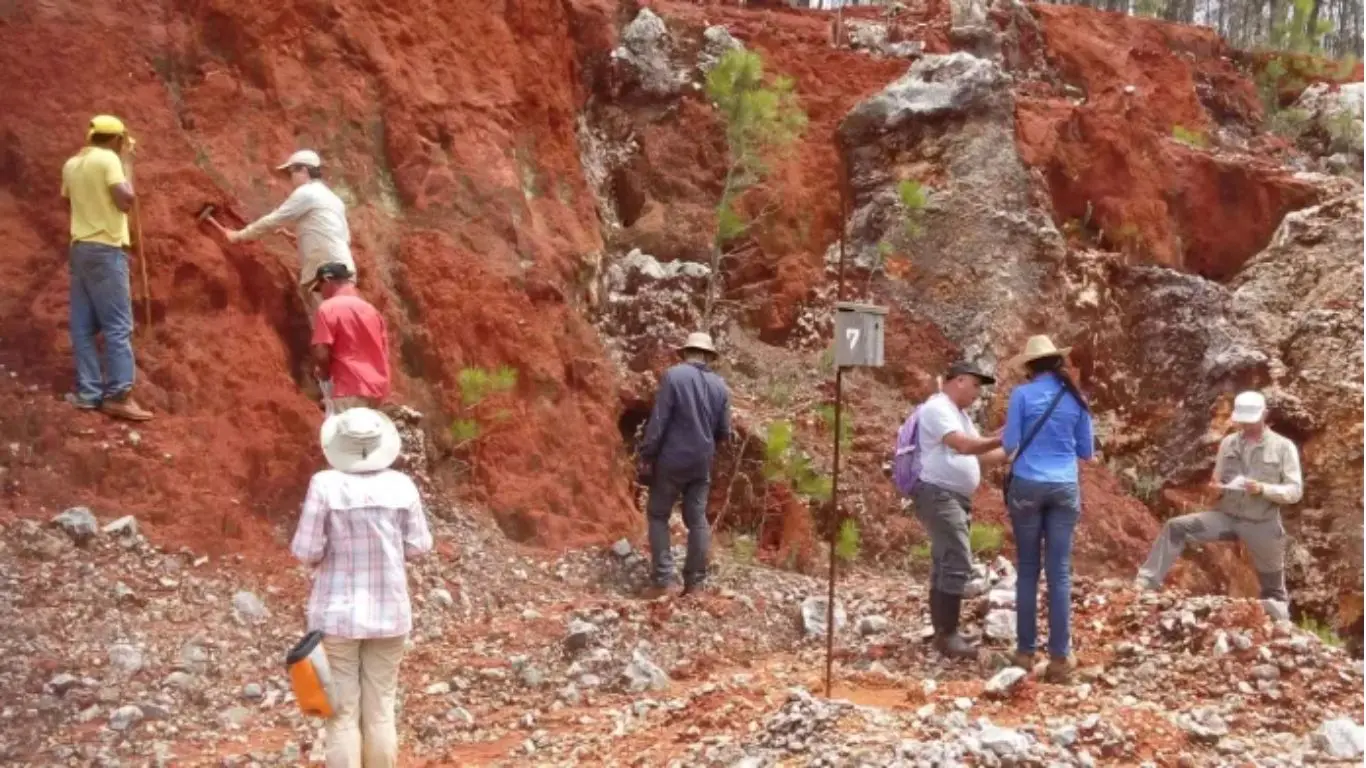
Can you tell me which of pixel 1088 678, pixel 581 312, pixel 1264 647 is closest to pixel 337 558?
pixel 1088 678

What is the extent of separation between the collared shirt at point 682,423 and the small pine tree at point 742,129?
373cm

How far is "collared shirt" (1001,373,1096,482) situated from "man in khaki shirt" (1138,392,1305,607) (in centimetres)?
192

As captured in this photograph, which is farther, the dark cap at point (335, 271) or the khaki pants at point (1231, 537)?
the khaki pants at point (1231, 537)

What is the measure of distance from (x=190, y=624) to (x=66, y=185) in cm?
272

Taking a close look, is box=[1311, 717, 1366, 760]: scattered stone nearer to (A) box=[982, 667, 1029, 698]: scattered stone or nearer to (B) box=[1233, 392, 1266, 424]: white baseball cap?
(A) box=[982, 667, 1029, 698]: scattered stone

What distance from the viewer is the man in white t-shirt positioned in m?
6.76

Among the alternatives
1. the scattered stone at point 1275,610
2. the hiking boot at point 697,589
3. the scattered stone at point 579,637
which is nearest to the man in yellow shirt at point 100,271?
the scattered stone at point 579,637

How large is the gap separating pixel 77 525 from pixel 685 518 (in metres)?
3.44

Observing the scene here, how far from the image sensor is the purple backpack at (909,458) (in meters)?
6.96

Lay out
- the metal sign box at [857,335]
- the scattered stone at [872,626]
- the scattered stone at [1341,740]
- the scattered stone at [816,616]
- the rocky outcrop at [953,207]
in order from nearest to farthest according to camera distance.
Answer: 1. the scattered stone at [1341,740]
2. the metal sign box at [857,335]
3. the scattered stone at [872,626]
4. the scattered stone at [816,616]
5. the rocky outcrop at [953,207]

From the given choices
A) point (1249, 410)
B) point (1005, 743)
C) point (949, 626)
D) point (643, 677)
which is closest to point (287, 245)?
point (643, 677)

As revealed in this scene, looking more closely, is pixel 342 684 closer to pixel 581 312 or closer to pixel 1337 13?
pixel 581 312

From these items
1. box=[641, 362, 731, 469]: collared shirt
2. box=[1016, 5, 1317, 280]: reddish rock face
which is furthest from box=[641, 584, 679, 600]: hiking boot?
box=[1016, 5, 1317, 280]: reddish rock face

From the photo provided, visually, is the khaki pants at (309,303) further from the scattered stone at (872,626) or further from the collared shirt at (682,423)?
the scattered stone at (872,626)
